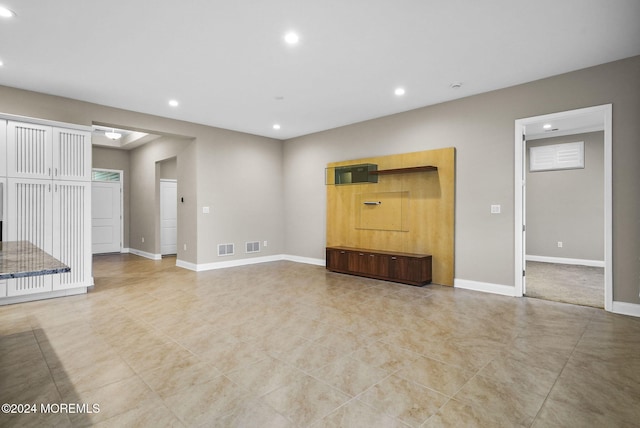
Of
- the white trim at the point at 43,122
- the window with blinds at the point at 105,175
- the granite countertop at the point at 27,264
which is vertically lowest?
the granite countertop at the point at 27,264

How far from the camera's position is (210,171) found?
679 cm

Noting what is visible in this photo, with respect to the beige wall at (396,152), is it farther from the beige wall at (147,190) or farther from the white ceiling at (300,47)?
the beige wall at (147,190)

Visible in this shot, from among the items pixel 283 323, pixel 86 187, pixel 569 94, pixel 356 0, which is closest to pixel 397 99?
pixel 569 94

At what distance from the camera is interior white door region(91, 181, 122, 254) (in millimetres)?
8961

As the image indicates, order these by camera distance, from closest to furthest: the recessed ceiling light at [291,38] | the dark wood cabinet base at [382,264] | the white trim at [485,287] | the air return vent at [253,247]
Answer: the recessed ceiling light at [291,38] < the white trim at [485,287] < the dark wood cabinet base at [382,264] < the air return vent at [253,247]

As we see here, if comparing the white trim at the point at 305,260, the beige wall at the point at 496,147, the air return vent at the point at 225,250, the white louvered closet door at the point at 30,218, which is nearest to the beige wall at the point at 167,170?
the air return vent at the point at 225,250

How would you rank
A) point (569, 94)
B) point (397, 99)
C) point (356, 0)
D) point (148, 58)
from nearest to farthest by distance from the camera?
point (356, 0)
point (148, 58)
point (569, 94)
point (397, 99)

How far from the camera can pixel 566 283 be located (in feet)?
17.8

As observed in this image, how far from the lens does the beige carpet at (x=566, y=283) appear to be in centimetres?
455

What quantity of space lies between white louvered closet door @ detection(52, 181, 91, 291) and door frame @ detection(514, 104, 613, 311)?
610cm

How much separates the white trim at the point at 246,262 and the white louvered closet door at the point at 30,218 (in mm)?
2467

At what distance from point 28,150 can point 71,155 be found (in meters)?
0.46

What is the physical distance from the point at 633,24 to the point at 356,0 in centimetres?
265

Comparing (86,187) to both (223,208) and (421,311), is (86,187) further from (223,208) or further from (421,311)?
(421,311)
